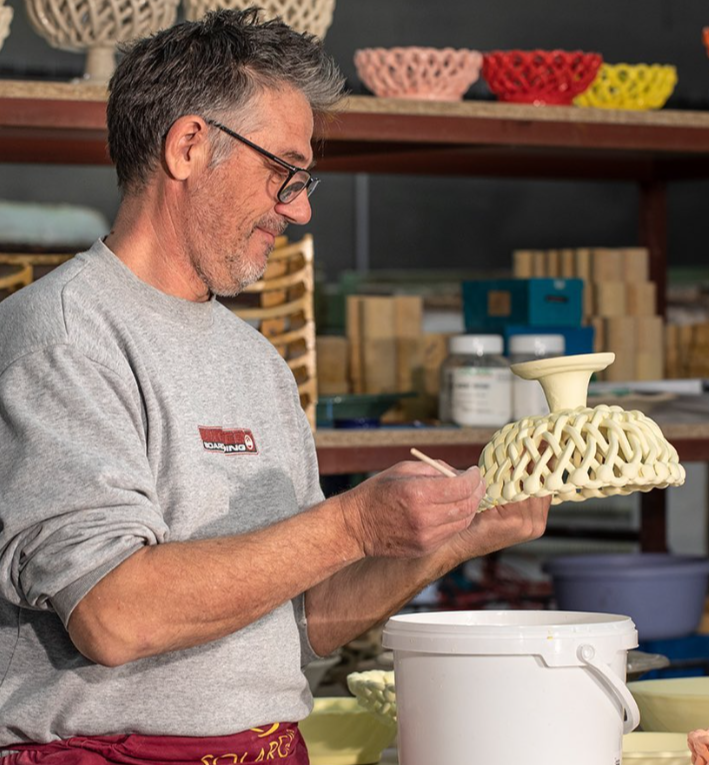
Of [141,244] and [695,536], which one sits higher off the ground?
[141,244]

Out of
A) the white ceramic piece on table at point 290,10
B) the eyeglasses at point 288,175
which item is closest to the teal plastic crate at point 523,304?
the white ceramic piece on table at point 290,10

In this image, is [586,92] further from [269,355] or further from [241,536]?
[241,536]

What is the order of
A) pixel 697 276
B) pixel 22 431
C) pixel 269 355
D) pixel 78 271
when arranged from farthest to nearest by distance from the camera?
1. pixel 697 276
2. pixel 269 355
3. pixel 78 271
4. pixel 22 431

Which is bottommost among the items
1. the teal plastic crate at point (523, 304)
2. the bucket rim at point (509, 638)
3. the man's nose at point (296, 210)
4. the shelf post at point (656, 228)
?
the bucket rim at point (509, 638)

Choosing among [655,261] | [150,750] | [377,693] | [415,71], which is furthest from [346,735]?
[655,261]

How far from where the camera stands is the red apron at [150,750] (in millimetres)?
1356

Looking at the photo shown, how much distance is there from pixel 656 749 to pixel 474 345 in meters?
0.93

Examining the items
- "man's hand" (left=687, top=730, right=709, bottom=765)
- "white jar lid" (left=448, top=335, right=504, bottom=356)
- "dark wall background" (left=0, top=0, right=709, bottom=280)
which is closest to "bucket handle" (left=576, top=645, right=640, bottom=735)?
"man's hand" (left=687, top=730, right=709, bottom=765)

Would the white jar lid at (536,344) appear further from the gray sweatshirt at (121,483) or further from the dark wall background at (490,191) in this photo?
the dark wall background at (490,191)

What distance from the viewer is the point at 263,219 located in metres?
1.50

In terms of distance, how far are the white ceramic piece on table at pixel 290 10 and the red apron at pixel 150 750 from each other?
128cm

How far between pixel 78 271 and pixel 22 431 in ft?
0.76

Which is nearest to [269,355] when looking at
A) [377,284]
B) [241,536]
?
[241,536]

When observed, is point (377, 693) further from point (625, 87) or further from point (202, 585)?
point (625, 87)
